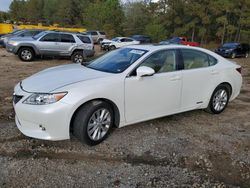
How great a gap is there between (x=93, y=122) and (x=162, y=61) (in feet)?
5.44

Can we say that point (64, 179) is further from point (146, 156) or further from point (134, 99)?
point (134, 99)

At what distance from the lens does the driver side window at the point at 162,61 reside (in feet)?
15.1

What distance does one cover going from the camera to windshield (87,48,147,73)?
4449 millimetres

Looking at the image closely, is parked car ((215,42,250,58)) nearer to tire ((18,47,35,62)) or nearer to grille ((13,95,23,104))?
tire ((18,47,35,62))

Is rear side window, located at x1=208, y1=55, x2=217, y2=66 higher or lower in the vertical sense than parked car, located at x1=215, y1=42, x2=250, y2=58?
higher

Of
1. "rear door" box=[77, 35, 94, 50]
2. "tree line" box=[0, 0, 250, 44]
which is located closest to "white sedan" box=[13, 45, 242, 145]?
"rear door" box=[77, 35, 94, 50]

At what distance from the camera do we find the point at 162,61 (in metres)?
4.76

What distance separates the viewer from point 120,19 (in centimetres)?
5369

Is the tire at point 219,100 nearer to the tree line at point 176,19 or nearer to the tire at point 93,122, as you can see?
the tire at point 93,122

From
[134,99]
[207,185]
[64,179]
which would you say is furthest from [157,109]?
[64,179]

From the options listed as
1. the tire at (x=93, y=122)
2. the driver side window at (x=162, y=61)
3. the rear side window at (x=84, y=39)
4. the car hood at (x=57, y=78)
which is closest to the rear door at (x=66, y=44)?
the rear side window at (x=84, y=39)

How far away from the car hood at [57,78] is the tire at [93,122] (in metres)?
0.44

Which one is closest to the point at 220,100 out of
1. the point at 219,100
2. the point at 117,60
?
the point at 219,100

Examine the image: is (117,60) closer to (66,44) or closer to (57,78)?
(57,78)
